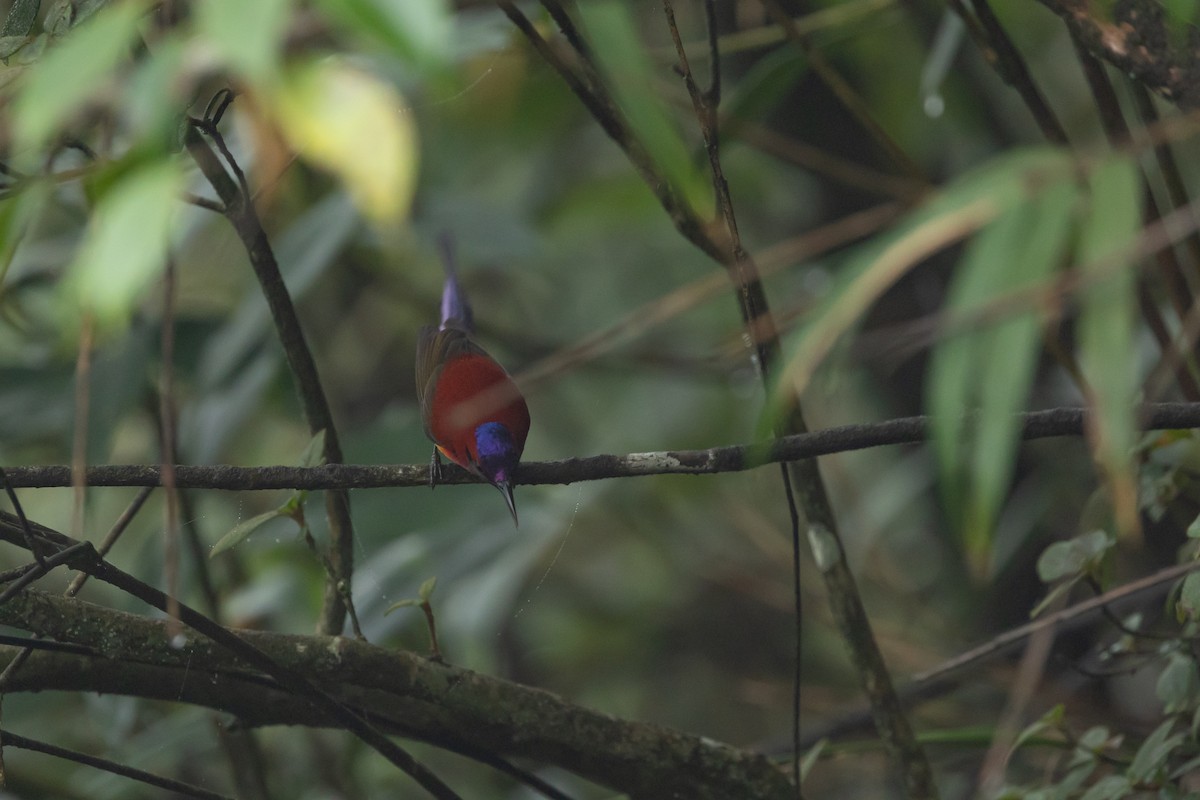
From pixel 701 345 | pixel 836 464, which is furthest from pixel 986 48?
pixel 701 345

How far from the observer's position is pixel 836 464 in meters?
4.19

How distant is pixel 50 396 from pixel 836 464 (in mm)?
2519

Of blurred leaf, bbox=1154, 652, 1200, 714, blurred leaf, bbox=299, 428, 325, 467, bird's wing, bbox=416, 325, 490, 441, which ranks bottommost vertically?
blurred leaf, bbox=1154, 652, 1200, 714

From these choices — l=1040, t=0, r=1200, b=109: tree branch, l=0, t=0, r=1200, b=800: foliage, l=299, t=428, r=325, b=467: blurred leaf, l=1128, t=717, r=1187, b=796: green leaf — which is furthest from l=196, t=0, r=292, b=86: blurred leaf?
l=1128, t=717, r=1187, b=796: green leaf

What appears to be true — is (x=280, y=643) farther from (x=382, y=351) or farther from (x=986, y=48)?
(x=382, y=351)

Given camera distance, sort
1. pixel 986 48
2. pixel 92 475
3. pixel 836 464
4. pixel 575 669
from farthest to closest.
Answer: pixel 575 669 < pixel 836 464 < pixel 986 48 < pixel 92 475

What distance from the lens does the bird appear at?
112 inches

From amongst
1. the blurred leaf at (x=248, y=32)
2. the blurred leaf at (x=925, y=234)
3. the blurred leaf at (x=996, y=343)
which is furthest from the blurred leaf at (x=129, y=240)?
the blurred leaf at (x=996, y=343)

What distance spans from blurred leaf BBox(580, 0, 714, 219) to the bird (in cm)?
84

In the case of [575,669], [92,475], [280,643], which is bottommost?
[280,643]

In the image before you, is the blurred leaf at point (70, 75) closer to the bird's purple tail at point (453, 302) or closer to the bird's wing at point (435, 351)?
the bird's wing at point (435, 351)

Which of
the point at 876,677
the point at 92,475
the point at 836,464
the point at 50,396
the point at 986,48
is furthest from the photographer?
the point at 836,464

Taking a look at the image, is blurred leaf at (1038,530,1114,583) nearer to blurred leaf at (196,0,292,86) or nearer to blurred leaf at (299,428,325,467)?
blurred leaf at (299,428,325,467)

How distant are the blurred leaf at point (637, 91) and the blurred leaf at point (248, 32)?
27.8 inches
